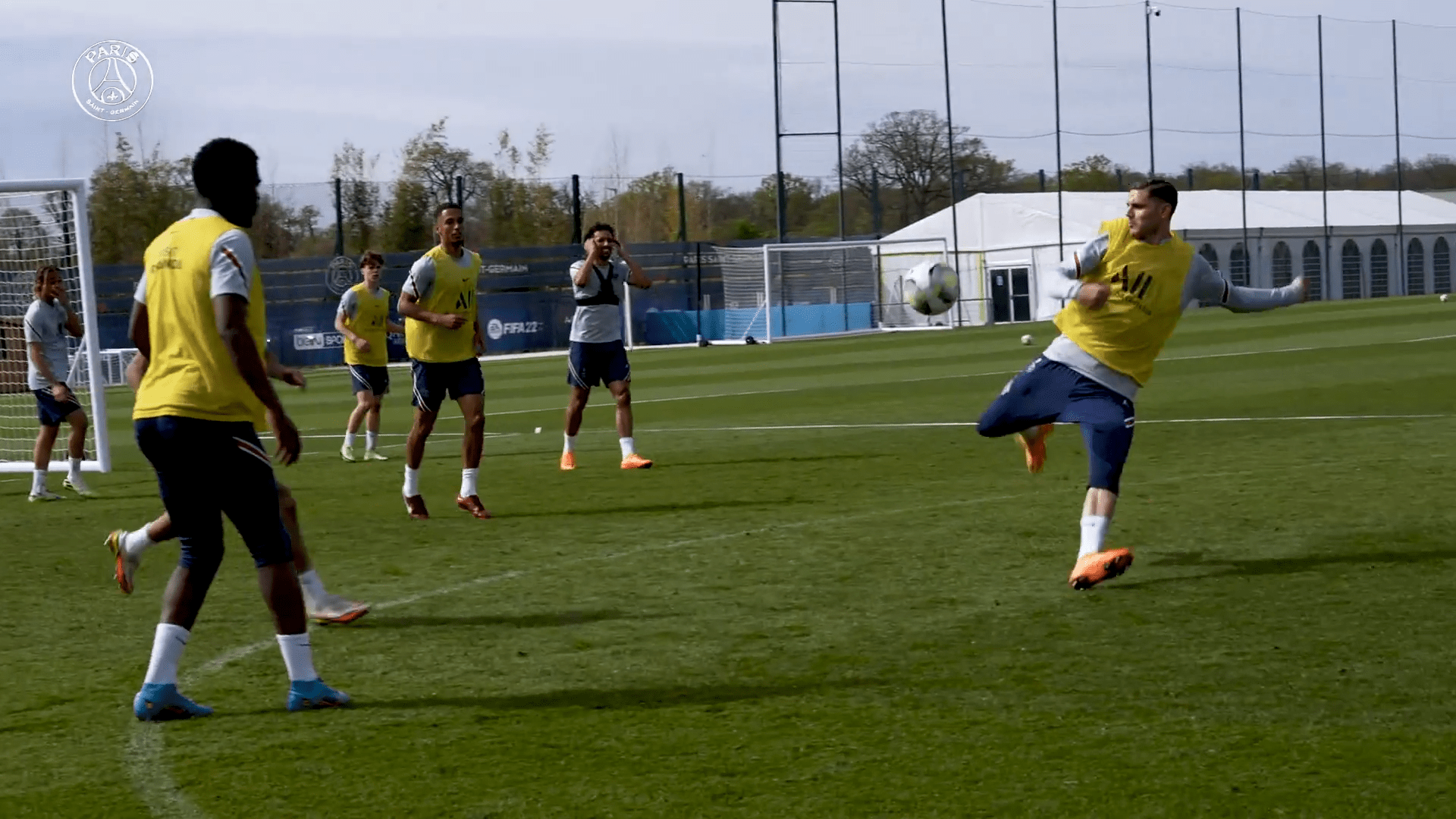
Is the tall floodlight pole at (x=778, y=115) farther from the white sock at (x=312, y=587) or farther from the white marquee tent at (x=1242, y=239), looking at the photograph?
the white sock at (x=312, y=587)

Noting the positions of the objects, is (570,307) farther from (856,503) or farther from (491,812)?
(491,812)

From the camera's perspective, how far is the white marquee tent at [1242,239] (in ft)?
181

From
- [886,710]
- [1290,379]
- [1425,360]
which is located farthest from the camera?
[1425,360]

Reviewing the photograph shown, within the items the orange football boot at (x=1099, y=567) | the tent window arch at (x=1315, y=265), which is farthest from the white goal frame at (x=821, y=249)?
the orange football boot at (x=1099, y=567)

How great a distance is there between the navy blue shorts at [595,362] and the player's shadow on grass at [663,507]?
277cm

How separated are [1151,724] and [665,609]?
2816 mm

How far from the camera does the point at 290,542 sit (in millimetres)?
6820

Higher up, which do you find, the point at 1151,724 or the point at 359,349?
the point at 359,349

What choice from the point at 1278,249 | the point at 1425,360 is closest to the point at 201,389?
the point at 1425,360

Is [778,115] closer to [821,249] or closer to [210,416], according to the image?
[821,249]

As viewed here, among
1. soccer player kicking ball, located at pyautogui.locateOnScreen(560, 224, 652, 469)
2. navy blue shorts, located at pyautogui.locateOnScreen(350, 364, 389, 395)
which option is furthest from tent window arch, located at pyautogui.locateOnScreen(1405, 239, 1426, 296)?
soccer player kicking ball, located at pyautogui.locateOnScreen(560, 224, 652, 469)

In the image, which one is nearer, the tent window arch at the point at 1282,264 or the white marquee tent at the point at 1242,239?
the white marquee tent at the point at 1242,239

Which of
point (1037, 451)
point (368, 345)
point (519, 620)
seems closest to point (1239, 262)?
point (368, 345)

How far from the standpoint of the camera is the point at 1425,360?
75.9 ft
